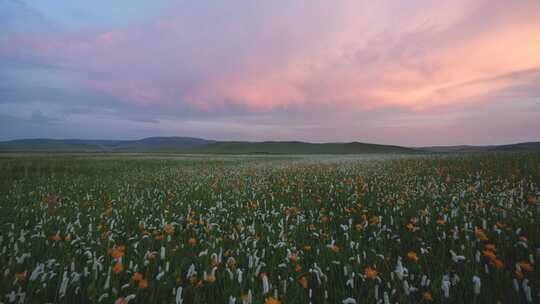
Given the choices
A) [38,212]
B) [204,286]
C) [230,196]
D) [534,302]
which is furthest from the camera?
[230,196]

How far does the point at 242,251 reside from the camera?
3029 millimetres

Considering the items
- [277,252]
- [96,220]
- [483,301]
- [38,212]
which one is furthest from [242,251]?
[38,212]

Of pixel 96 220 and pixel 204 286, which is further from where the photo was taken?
pixel 96 220

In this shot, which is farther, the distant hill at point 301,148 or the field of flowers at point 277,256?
the distant hill at point 301,148

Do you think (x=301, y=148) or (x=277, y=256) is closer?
(x=277, y=256)

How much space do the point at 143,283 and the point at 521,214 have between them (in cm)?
558

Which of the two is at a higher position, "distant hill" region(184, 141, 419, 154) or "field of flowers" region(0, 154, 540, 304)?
"distant hill" region(184, 141, 419, 154)

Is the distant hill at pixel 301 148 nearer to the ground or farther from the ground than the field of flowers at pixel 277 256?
farther from the ground

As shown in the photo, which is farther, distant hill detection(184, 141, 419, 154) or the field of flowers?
distant hill detection(184, 141, 419, 154)

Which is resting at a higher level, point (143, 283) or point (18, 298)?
point (143, 283)

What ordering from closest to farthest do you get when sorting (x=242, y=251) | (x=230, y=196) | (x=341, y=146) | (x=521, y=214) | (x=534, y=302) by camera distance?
1. (x=534, y=302)
2. (x=242, y=251)
3. (x=521, y=214)
4. (x=230, y=196)
5. (x=341, y=146)

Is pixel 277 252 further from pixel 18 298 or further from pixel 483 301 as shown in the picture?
pixel 18 298

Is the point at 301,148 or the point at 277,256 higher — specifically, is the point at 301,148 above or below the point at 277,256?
above

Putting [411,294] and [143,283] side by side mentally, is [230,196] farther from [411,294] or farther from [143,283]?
[411,294]
